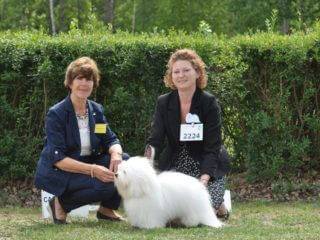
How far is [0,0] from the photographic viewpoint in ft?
103

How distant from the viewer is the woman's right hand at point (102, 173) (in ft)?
18.5

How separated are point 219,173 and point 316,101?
7.37 feet

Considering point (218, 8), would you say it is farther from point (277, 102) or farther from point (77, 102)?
point (77, 102)

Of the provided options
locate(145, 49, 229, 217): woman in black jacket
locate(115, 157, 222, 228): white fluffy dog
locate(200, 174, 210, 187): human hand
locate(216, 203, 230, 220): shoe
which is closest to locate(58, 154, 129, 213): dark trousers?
locate(115, 157, 222, 228): white fluffy dog

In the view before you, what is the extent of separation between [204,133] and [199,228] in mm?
932

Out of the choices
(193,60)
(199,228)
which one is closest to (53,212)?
(199,228)

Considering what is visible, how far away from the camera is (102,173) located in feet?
18.5

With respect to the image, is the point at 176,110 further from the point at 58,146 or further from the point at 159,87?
the point at 159,87

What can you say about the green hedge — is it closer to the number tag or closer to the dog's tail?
the number tag

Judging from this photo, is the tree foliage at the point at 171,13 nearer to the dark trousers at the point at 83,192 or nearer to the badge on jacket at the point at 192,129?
the badge on jacket at the point at 192,129

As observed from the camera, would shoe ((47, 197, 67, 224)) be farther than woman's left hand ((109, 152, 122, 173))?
Yes

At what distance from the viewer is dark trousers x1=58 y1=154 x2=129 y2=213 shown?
5734 mm

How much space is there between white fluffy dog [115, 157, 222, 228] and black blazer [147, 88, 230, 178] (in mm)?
485

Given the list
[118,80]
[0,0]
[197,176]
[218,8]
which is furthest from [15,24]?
[197,176]
